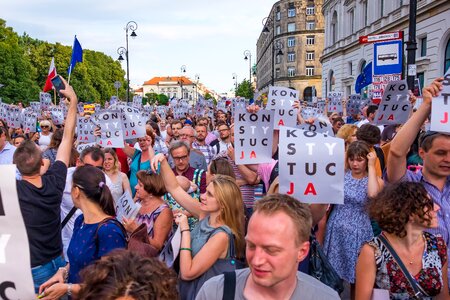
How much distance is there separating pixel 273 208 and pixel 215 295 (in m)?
0.48

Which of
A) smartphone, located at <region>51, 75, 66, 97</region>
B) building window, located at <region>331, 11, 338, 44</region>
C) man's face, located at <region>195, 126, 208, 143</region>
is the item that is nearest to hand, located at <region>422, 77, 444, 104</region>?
smartphone, located at <region>51, 75, 66, 97</region>

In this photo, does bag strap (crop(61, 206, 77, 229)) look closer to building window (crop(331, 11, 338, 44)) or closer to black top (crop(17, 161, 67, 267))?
black top (crop(17, 161, 67, 267))

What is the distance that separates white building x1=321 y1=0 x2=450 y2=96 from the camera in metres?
24.0

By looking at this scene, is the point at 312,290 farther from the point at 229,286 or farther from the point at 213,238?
the point at 213,238

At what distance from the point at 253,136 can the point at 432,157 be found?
7.36 ft

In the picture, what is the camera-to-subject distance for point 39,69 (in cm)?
6638

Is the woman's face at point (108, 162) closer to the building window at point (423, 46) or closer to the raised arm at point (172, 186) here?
the raised arm at point (172, 186)

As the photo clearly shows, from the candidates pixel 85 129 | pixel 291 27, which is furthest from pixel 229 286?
pixel 291 27

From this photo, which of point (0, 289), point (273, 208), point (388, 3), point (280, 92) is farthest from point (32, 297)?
point (388, 3)

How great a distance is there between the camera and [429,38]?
25234 mm

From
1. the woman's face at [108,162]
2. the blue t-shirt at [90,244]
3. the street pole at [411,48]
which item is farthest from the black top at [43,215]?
the street pole at [411,48]

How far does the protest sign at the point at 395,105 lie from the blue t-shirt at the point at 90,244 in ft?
15.2

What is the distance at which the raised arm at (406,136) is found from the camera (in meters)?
3.42

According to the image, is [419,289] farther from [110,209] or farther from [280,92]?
[280,92]
